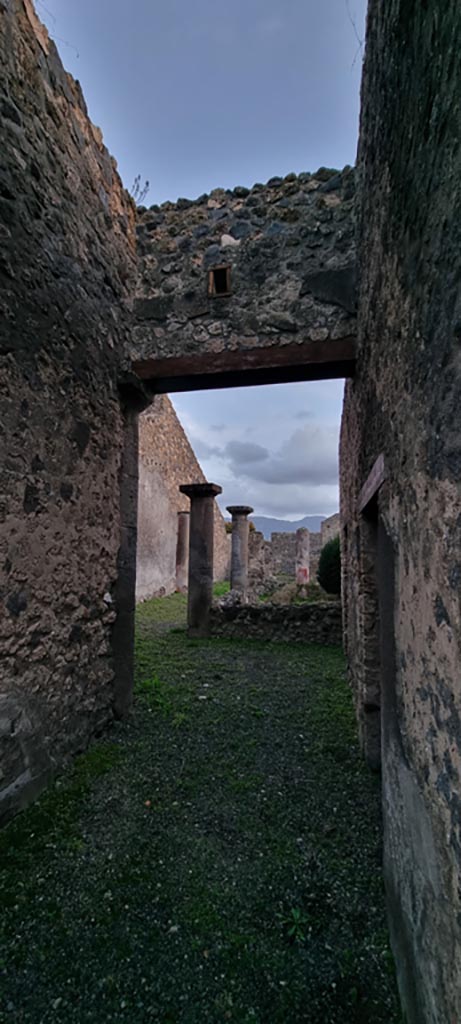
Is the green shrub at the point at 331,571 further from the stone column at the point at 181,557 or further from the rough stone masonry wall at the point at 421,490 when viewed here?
the rough stone masonry wall at the point at 421,490

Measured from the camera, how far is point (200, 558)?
309 inches

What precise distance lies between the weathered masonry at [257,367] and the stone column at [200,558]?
3667 mm

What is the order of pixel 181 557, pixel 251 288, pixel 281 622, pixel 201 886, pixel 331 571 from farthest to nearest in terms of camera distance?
pixel 181 557 < pixel 331 571 < pixel 281 622 < pixel 251 288 < pixel 201 886

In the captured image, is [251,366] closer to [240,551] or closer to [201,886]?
[201,886]

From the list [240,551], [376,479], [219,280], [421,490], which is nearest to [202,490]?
[219,280]

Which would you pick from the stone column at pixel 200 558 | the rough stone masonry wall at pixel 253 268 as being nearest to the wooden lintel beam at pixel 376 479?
the rough stone masonry wall at pixel 253 268

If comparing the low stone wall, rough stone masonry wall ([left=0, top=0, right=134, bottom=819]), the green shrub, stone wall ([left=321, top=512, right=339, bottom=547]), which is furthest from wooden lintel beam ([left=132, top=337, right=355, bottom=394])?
stone wall ([left=321, top=512, right=339, bottom=547])

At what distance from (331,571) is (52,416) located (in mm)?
8227

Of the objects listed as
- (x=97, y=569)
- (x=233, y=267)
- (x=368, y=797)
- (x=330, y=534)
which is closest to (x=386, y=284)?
(x=233, y=267)

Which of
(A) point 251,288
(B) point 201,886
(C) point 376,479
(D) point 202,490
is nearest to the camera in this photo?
(B) point 201,886

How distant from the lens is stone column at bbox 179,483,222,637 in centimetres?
744

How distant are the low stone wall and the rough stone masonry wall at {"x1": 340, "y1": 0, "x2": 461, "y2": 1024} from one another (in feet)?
16.2

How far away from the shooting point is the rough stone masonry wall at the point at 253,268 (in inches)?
143

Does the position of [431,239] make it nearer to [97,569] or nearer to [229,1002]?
[229,1002]
